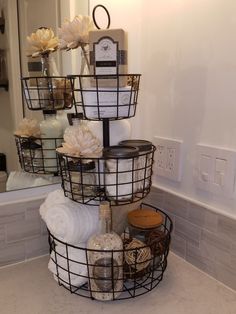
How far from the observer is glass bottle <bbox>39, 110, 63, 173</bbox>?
35.5 inches

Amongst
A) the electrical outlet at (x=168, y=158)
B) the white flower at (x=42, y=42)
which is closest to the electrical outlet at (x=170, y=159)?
the electrical outlet at (x=168, y=158)

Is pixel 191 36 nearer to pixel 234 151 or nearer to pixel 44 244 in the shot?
pixel 234 151

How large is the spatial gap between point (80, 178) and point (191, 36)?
1.53 ft

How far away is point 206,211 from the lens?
831mm

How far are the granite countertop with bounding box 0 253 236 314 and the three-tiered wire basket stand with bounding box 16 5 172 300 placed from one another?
0.02m

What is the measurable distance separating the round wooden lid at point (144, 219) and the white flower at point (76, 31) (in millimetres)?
434

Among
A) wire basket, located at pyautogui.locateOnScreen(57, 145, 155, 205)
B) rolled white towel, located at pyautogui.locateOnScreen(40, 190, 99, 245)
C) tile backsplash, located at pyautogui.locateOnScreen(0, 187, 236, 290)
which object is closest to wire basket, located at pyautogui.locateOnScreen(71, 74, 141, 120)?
wire basket, located at pyautogui.locateOnScreen(57, 145, 155, 205)

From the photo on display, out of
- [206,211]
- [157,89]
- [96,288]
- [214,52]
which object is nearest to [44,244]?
[96,288]

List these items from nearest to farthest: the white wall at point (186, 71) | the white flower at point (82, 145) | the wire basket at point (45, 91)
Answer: the white flower at point (82, 145) → the white wall at point (186, 71) → the wire basket at point (45, 91)

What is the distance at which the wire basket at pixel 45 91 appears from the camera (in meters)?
0.88

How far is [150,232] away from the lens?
2.66ft

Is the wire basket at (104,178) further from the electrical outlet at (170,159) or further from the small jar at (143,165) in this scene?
the electrical outlet at (170,159)

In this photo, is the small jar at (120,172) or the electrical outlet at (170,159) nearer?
the small jar at (120,172)

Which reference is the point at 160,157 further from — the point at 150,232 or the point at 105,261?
the point at 105,261
